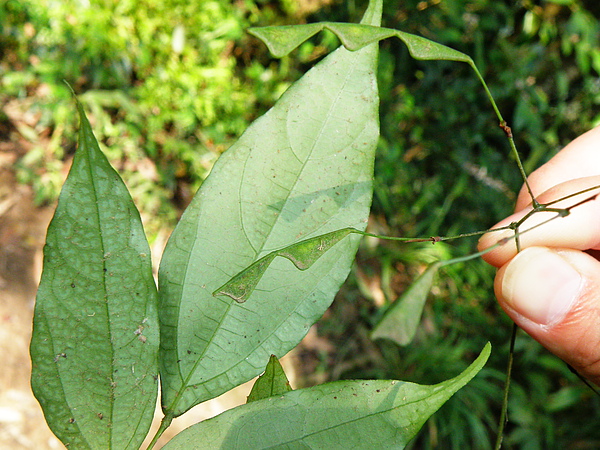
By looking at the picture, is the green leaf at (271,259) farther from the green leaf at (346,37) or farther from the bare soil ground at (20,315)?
the bare soil ground at (20,315)

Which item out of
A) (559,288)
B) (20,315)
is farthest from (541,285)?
(20,315)

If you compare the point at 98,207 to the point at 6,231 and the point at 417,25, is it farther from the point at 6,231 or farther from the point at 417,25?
the point at 417,25

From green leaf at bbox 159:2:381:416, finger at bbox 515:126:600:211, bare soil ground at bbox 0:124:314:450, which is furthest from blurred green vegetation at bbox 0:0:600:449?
green leaf at bbox 159:2:381:416

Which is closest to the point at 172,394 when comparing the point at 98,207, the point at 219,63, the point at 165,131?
the point at 98,207

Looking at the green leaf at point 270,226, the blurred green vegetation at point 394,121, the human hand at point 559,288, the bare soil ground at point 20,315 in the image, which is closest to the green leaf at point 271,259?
the green leaf at point 270,226

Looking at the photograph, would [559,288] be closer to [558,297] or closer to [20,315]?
[558,297]

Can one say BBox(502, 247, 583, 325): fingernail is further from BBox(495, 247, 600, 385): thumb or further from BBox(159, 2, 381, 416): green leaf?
BBox(159, 2, 381, 416): green leaf
